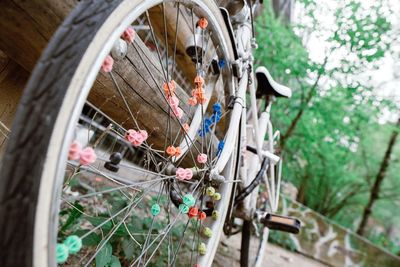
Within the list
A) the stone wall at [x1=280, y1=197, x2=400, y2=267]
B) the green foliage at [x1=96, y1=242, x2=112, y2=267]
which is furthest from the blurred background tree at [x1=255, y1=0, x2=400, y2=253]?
the green foliage at [x1=96, y1=242, x2=112, y2=267]

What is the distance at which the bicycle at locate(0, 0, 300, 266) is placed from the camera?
1.49 feet

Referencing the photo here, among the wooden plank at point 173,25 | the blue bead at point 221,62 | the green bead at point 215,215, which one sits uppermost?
the wooden plank at point 173,25

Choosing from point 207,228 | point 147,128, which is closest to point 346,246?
point 207,228

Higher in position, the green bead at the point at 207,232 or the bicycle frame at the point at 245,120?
the bicycle frame at the point at 245,120

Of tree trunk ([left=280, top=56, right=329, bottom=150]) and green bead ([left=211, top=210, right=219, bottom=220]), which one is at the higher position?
tree trunk ([left=280, top=56, right=329, bottom=150])

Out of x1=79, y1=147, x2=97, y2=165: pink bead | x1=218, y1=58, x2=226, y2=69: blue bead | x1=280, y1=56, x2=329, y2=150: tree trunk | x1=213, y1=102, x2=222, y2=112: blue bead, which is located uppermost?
x1=280, y1=56, x2=329, y2=150: tree trunk

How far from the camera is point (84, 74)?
0.51m

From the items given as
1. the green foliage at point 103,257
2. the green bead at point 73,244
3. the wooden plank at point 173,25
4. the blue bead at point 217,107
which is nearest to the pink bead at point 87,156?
the green bead at point 73,244

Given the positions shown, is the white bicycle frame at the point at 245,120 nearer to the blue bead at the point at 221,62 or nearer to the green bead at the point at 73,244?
the blue bead at the point at 221,62

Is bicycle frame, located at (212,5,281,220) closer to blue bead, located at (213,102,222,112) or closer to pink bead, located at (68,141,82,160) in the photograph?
blue bead, located at (213,102,222,112)

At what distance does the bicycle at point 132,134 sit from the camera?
1.49 feet

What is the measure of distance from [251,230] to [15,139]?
6.09 ft

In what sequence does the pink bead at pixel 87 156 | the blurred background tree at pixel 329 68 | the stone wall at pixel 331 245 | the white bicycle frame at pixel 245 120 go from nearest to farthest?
the pink bead at pixel 87 156
the white bicycle frame at pixel 245 120
the blurred background tree at pixel 329 68
the stone wall at pixel 331 245

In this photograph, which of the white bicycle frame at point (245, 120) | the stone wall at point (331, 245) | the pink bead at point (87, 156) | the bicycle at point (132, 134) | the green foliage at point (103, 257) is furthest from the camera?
the stone wall at point (331, 245)
